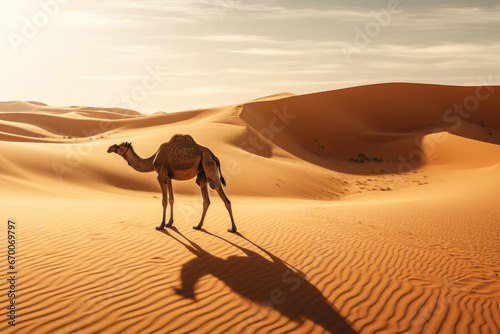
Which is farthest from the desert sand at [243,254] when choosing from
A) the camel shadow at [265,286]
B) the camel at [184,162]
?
the camel at [184,162]

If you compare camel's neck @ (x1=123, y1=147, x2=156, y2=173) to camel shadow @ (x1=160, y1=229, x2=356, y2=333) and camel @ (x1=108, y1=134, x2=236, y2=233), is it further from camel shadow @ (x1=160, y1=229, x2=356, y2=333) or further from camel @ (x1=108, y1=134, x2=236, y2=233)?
camel shadow @ (x1=160, y1=229, x2=356, y2=333)

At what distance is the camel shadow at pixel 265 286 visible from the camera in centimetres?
587

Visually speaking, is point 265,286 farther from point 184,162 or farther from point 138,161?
point 138,161

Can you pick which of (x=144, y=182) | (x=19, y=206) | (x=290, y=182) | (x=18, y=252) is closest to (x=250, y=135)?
(x=290, y=182)

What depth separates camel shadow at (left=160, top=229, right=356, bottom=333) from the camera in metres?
5.87

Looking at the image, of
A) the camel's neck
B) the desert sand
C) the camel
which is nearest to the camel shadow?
the desert sand

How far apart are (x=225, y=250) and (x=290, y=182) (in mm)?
14498

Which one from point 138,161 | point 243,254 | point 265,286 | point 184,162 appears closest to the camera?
point 265,286

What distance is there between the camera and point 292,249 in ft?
29.0

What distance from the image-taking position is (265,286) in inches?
265

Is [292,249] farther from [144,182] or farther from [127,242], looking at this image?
[144,182]

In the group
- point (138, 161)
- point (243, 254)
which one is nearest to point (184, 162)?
point (138, 161)

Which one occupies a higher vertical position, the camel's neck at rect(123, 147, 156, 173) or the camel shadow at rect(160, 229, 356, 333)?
the camel's neck at rect(123, 147, 156, 173)

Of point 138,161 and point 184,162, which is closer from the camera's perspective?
point 184,162
